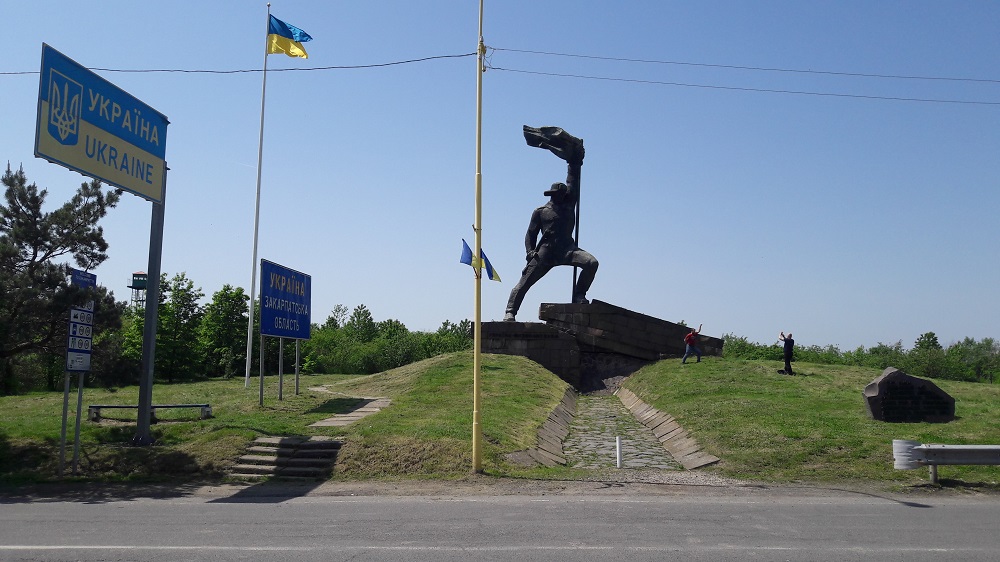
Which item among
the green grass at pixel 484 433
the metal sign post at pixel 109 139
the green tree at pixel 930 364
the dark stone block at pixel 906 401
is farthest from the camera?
the green tree at pixel 930 364

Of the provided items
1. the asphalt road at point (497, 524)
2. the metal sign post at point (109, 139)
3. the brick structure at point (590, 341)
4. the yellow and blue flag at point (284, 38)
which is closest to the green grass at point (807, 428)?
the asphalt road at point (497, 524)

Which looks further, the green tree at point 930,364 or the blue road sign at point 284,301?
the green tree at point 930,364

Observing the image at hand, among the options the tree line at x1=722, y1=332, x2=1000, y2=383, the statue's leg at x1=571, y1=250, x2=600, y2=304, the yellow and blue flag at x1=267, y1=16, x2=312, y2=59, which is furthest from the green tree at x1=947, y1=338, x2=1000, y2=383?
the yellow and blue flag at x1=267, y1=16, x2=312, y2=59

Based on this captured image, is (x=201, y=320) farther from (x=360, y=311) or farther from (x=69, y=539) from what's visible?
(x=69, y=539)

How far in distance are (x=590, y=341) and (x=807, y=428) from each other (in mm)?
14823

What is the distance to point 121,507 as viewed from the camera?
33.9 ft

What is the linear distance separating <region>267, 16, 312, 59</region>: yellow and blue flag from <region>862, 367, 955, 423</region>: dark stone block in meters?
21.6

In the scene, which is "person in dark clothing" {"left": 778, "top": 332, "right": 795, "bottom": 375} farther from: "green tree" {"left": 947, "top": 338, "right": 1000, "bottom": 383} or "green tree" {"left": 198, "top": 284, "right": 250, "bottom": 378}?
"green tree" {"left": 198, "top": 284, "right": 250, "bottom": 378}

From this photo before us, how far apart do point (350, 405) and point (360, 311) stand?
49.6 meters

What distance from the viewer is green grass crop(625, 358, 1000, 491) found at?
1206 centimetres

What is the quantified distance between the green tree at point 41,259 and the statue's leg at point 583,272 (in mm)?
17229

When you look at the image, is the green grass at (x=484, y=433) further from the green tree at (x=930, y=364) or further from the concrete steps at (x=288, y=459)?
the green tree at (x=930, y=364)

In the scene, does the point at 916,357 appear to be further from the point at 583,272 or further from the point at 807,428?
the point at 807,428

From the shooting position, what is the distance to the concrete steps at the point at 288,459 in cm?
1257
